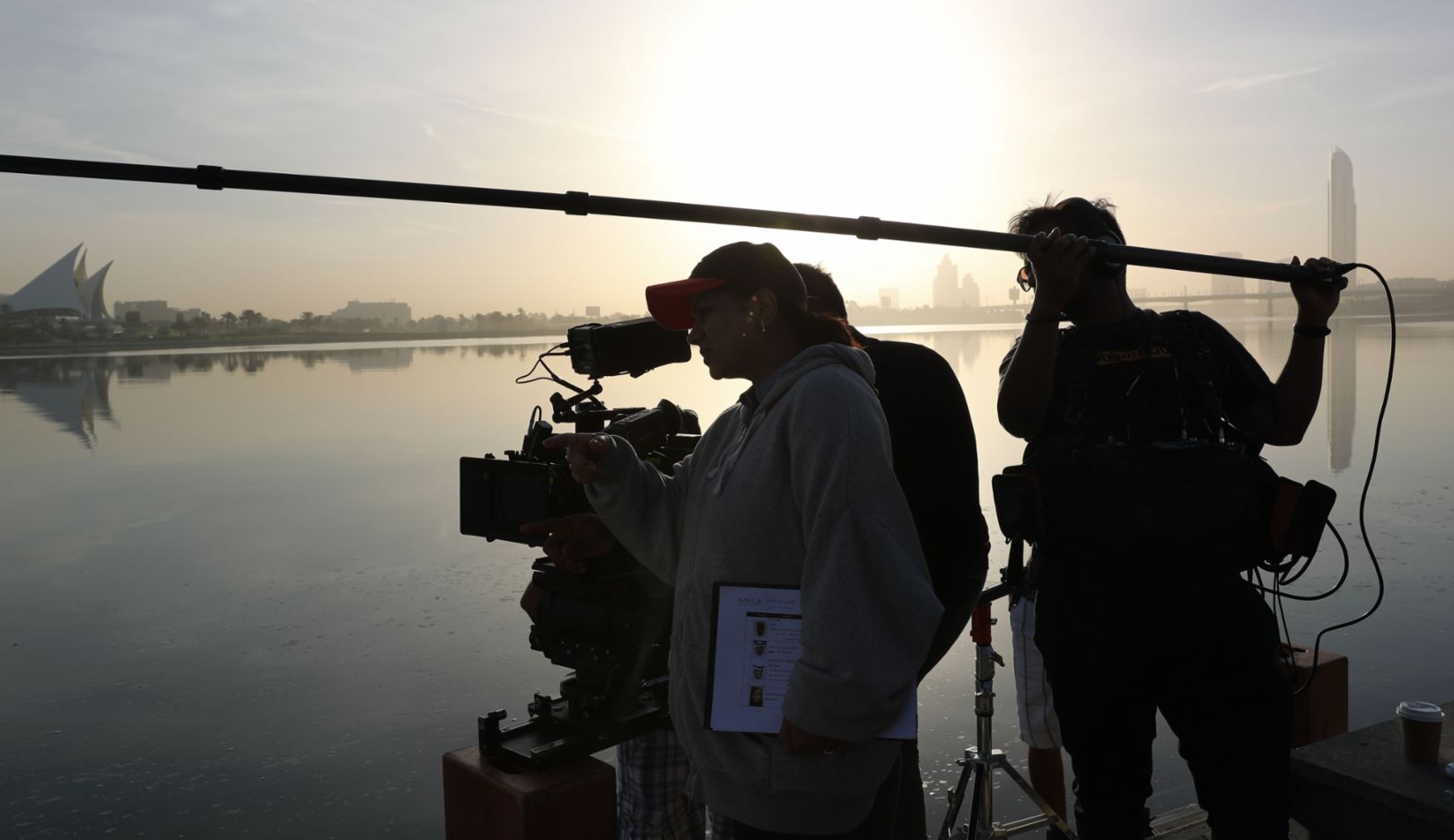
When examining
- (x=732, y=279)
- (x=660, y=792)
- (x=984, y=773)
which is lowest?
(x=984, y=773)

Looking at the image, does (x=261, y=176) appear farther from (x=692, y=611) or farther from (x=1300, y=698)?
(x=1300, y=698)

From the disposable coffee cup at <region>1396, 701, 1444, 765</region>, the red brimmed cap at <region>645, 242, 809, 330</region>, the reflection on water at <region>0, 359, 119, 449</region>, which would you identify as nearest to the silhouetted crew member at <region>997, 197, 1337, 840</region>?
the red brimmed cap at <region>645, 242, 809, 330</region>

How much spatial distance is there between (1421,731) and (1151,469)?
43.8 inches

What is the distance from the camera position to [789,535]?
60.7 inches

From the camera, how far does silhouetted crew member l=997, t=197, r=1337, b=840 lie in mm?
1978

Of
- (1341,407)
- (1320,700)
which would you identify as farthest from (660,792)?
(1341,407)

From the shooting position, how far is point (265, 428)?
17047 millimetres

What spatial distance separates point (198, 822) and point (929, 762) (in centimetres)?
311

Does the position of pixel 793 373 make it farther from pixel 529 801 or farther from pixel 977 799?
pixel 977 799

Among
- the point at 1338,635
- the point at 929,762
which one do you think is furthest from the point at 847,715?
the point at 1338,635

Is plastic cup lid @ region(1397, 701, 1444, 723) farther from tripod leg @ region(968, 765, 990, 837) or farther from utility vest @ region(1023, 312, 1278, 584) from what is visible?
tripod leg @ region(968, 765, 990, 837)

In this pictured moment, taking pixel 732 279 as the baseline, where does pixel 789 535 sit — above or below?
below

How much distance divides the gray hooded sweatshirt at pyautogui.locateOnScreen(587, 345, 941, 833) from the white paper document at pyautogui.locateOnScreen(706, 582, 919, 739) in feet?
0.09

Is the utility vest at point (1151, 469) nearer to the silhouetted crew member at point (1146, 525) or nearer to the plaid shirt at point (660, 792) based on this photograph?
the silhouetted crew member at point (1146, 525)
